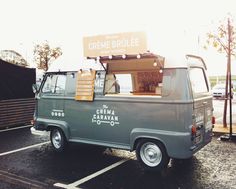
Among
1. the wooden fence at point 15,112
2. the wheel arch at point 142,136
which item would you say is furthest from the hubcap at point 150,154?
the wooden fence at point 15,112

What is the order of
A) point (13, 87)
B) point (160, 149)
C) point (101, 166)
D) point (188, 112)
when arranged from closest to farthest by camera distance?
1. point (188, 112)
2. point (160, 149)
3. point (101, 166)
4. point (13, 87)

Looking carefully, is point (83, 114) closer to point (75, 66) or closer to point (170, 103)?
point (75, 66)

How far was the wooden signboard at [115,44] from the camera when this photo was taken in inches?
232

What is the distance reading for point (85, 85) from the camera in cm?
714

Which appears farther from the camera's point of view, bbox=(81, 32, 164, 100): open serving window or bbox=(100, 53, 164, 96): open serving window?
bbox=(100, 53, 164, 96): open serving window

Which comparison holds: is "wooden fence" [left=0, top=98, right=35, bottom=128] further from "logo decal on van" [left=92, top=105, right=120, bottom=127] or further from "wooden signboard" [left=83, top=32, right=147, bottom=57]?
"wooden signboard" [left=83, top=32, right=147, bottom=57]

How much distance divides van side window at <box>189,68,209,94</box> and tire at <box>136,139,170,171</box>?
4.64 feet

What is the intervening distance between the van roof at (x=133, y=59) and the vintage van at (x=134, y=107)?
0.8 inches

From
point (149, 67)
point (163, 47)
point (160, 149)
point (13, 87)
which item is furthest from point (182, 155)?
point (13, 87)

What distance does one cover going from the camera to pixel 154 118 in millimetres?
6078

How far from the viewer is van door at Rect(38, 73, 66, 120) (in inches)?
302

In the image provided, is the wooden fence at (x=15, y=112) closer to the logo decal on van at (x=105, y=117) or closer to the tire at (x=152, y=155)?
the logo decal on van at (x=105, y=117)

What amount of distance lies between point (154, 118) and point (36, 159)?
10.5 feet

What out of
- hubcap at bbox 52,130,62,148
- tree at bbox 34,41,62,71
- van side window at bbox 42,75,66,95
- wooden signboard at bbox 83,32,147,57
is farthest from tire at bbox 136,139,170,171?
tree at bbox 34,41,62,71
